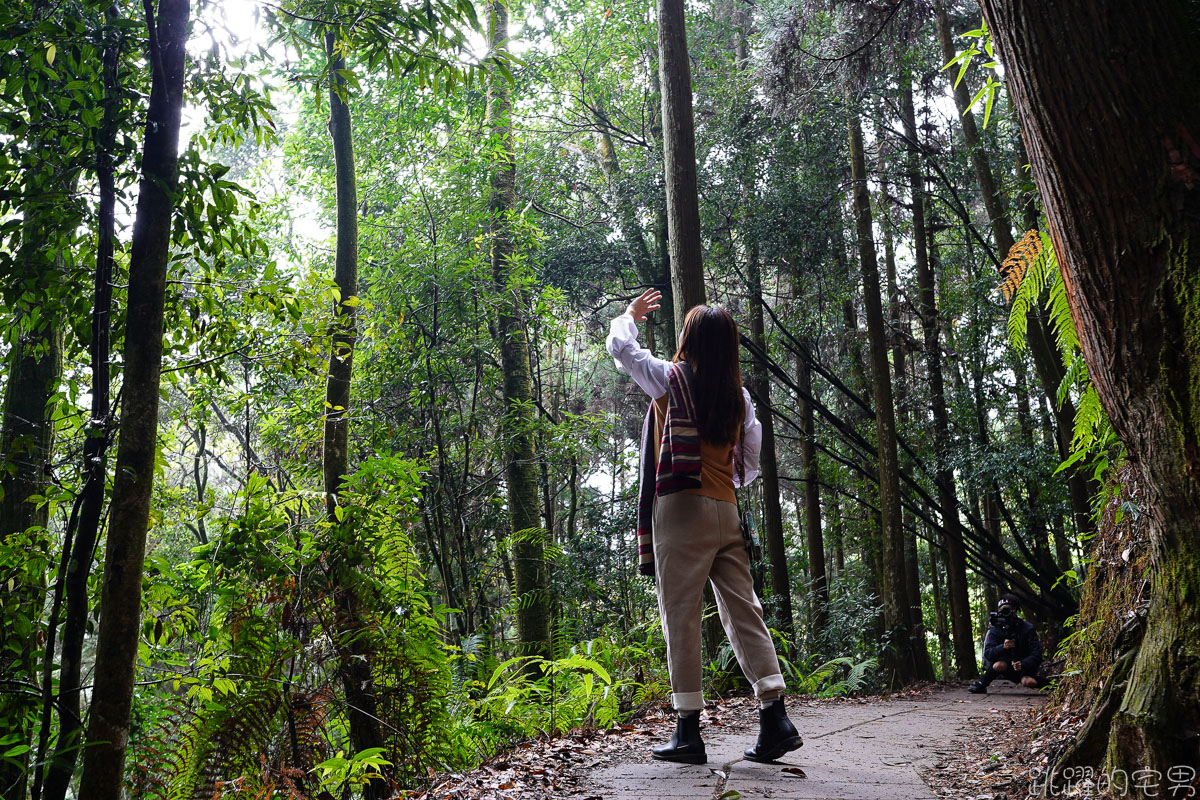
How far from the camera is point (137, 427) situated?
2910 millimetres

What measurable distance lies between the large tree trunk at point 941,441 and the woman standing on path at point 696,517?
11773 millimetres

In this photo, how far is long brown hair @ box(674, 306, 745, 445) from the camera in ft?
13.5

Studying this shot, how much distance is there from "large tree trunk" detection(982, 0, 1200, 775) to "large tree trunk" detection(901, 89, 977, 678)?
42.9 ft

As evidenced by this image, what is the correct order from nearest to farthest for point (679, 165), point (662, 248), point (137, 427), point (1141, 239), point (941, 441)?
point (1141, 239) < point (137, 427) < point (679, 165) < point (662, 248) < point (941, 441)

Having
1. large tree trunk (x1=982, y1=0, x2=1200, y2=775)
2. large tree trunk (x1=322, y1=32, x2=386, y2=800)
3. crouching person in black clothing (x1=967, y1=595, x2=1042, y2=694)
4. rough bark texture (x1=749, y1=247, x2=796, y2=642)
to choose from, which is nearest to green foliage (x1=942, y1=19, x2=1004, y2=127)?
large tree trunk (x1=982, y1=0, x2=1200, y2=775)

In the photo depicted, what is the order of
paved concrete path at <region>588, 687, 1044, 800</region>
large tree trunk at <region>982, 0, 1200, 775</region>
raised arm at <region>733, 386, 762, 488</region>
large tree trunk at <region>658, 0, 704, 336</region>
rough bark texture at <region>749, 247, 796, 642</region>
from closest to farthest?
large tree trunk at <region>982, 0, 1200, 775</region>
paved concrete path at <region>588, 687, 1044, 800</region>
raised arm at <region>733, 386, 762, 488</region>
large tree trunk at <region>658, 0, 704, 336</region>
rough bark texture at <region>749, 247, 796, 642</region>

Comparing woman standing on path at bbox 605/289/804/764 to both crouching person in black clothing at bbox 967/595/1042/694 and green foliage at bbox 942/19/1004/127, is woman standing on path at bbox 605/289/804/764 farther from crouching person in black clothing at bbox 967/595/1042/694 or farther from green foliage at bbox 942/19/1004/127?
crouching person in black clothing at bbox 967/595/1042/694

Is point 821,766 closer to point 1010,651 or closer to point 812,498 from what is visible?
point 1010,651

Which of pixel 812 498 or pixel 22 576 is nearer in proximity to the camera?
pixel 22 576

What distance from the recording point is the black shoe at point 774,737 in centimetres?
391

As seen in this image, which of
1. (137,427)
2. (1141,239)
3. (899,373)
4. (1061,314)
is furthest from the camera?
(899,373)

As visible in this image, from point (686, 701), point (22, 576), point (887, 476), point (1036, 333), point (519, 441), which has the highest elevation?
point (1036, 333)

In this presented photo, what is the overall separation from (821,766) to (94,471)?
3.58 meters

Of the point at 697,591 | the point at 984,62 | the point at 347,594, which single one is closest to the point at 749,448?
the point at 697,591
